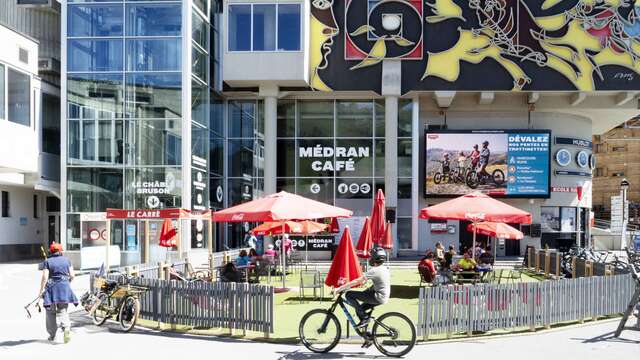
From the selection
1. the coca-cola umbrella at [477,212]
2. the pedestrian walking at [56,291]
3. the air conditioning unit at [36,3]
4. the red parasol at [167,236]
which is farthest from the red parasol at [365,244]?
the air conditioning unit at [36,3]

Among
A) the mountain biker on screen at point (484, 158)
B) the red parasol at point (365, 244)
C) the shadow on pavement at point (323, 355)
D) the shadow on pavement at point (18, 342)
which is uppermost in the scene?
the mountain biker on screen at point (484, 158)

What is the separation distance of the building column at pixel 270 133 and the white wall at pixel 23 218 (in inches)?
446

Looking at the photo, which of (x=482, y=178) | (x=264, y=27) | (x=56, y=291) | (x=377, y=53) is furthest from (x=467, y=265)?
(x=264, y=27)

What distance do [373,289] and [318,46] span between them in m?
22.7

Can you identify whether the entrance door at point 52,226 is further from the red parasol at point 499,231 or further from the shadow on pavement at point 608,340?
the shadow on pavement at point 608,340

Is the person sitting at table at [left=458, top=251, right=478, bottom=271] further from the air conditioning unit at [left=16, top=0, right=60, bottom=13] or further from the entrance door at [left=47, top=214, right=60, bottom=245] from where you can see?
the entrance door at [left=47, top=214, right=60, bottom=245]

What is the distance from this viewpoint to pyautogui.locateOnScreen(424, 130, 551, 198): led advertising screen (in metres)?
31.6

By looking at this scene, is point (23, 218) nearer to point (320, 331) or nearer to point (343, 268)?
point (343, 268)

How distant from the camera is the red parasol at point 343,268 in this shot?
36.6 ft

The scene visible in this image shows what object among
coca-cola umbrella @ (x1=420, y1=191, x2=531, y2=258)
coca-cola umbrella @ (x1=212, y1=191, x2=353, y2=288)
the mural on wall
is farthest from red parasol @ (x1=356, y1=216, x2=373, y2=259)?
the mural on wall

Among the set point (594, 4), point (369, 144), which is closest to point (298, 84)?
point (369, 144)

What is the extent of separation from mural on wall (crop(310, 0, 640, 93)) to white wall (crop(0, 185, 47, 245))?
48.1 feet

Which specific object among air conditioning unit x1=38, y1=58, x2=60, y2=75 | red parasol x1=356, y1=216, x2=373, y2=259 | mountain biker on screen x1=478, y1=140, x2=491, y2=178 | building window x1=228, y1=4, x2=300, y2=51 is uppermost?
building window x1=228, y1=4, x2=300, y2=51

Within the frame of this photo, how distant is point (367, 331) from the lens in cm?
979
